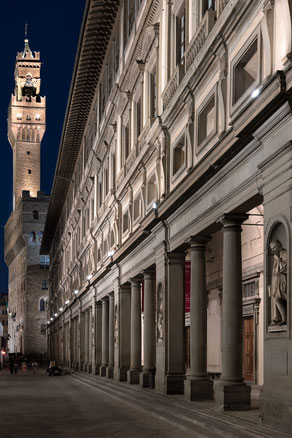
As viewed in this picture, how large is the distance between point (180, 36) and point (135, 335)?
13.7 meters

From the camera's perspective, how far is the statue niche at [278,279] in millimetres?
14961

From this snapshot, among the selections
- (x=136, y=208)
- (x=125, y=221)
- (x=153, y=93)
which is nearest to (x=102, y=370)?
(x=125, y=221)

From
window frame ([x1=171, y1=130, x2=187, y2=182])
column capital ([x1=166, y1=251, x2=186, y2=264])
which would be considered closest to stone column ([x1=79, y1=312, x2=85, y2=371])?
column capital ([x1=166, y1=251, x2=186, y2=264])

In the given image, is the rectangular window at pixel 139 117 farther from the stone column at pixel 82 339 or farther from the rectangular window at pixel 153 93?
the stone column at pixel 82 339

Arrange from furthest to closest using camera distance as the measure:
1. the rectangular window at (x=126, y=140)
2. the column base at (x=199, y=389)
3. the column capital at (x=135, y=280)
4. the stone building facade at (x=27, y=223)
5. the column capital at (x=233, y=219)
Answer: the stone building facade at (x=27, y=223) < the rectangular window at (x=126, y=140) < the column capital at (x=135, y=280) < the column base at (x=199, y=389) < the column capital at (x=233, y=219)

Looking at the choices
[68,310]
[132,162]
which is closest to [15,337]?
[68,310]

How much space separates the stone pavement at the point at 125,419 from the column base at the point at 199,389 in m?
0.44

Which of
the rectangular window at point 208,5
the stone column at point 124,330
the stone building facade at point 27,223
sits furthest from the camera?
the stone building facade at point 27,223

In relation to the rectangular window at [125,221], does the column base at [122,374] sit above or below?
below

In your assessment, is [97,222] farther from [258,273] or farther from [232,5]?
[232,5]

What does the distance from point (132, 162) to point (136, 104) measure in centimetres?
234

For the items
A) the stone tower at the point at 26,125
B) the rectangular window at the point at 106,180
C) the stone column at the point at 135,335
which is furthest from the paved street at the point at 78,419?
the stone tower at the point at 26,125

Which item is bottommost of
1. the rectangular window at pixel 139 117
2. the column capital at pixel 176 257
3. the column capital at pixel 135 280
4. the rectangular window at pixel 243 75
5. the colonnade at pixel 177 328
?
the colonnade at pixel 177 328

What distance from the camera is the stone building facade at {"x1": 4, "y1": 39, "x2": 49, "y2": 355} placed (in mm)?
118625
